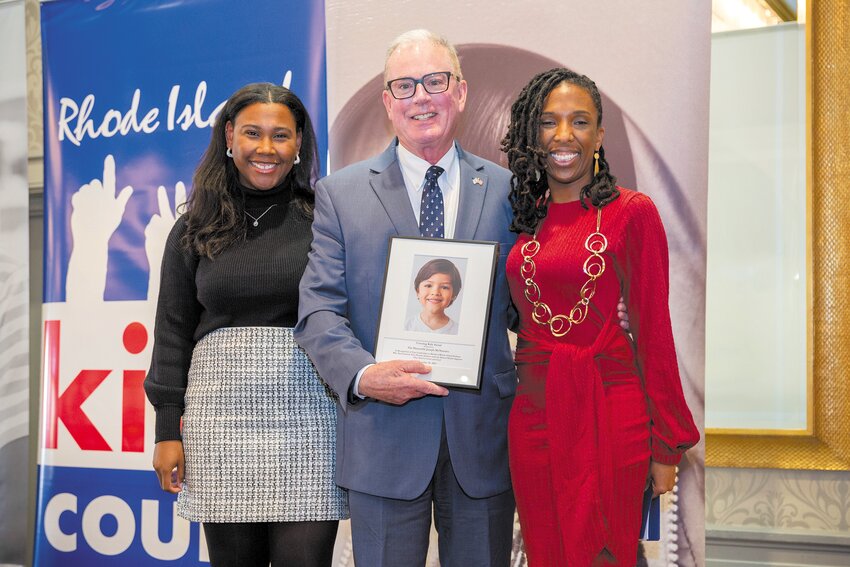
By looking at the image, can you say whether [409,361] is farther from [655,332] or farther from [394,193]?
[655,332]

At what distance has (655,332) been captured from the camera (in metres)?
1.81

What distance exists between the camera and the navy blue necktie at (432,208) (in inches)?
79.4

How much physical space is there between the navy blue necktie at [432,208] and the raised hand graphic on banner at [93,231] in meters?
1.88

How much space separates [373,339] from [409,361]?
151mm

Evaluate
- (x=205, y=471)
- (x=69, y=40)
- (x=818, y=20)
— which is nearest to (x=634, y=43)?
(x=818, y=20)

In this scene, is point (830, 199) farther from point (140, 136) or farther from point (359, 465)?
point (140, 136)

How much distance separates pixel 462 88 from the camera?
2.15 meters

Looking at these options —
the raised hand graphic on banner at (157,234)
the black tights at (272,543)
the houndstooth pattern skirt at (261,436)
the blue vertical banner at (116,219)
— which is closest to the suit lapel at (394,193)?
the houndstooth pattern skirt at (261,436)

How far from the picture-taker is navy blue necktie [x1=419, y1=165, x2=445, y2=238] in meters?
2.02

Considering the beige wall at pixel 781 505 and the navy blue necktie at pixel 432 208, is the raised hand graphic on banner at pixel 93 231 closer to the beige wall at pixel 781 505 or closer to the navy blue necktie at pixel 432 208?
the navy blue necktie at pixel 432 208

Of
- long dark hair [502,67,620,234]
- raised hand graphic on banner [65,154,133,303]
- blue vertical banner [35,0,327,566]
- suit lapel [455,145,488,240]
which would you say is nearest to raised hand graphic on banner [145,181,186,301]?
blue vertical banner [35,0,327,566]

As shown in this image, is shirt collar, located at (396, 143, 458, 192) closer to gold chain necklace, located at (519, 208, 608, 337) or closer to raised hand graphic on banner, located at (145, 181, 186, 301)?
gold chain necklace, located at (519, 208, 608, 337)

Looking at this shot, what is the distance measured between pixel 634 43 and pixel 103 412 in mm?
2503

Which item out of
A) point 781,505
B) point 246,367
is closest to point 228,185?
point 246,367
